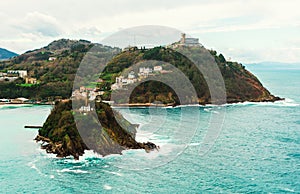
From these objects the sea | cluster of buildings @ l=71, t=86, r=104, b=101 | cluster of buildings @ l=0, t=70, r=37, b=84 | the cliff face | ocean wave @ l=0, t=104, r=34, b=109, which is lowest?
the sea

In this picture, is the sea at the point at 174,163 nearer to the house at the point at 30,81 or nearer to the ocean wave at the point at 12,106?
the ocean wave at the point at 12,106

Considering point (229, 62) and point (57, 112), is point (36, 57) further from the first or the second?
point (57, 112)

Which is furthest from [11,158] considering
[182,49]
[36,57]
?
[36,57]

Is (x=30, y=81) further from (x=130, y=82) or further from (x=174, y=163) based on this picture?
(x=174, y=163)

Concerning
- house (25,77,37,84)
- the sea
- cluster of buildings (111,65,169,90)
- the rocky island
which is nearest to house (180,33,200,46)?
the rocky island

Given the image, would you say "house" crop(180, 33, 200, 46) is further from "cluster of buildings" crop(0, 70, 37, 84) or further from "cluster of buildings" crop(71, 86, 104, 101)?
"cluster of buildings" crop(0, 70, 37, 84)
